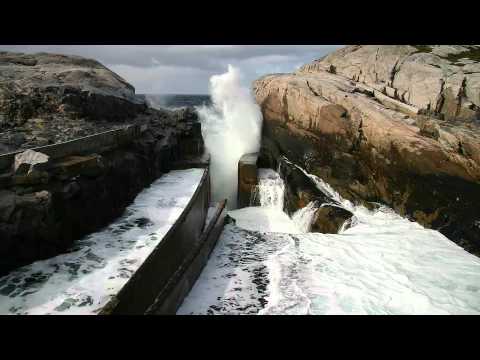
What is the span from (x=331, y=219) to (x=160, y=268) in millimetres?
6660

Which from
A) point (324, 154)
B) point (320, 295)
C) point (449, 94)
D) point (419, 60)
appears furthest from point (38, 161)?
point (419, 60)

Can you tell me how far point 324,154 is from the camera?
567 inches

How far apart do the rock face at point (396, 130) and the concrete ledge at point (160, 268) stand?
6522 mm

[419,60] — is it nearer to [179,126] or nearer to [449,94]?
[449,94]

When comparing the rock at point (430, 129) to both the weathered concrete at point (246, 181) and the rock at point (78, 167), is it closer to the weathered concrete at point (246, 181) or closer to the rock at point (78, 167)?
the weathered concrete at point (246, 181)

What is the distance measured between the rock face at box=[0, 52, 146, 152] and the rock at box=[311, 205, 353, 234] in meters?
8.54

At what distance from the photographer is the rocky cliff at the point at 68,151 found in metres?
6.98

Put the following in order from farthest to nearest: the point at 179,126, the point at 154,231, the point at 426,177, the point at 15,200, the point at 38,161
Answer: the point at 179,126
the point at 426,177
the point at 154,231
the point at 38,161
the point at 15,200

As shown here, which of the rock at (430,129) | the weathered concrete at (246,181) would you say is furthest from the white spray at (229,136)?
the rock at (430,129)

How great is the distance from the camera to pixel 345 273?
Answer: 8.42 metres

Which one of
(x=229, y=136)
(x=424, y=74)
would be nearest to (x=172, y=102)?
(x=229, y=136)

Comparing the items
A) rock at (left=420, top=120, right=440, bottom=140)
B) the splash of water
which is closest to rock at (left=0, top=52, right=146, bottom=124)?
the splash of water

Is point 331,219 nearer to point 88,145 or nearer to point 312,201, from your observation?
point 312,201
